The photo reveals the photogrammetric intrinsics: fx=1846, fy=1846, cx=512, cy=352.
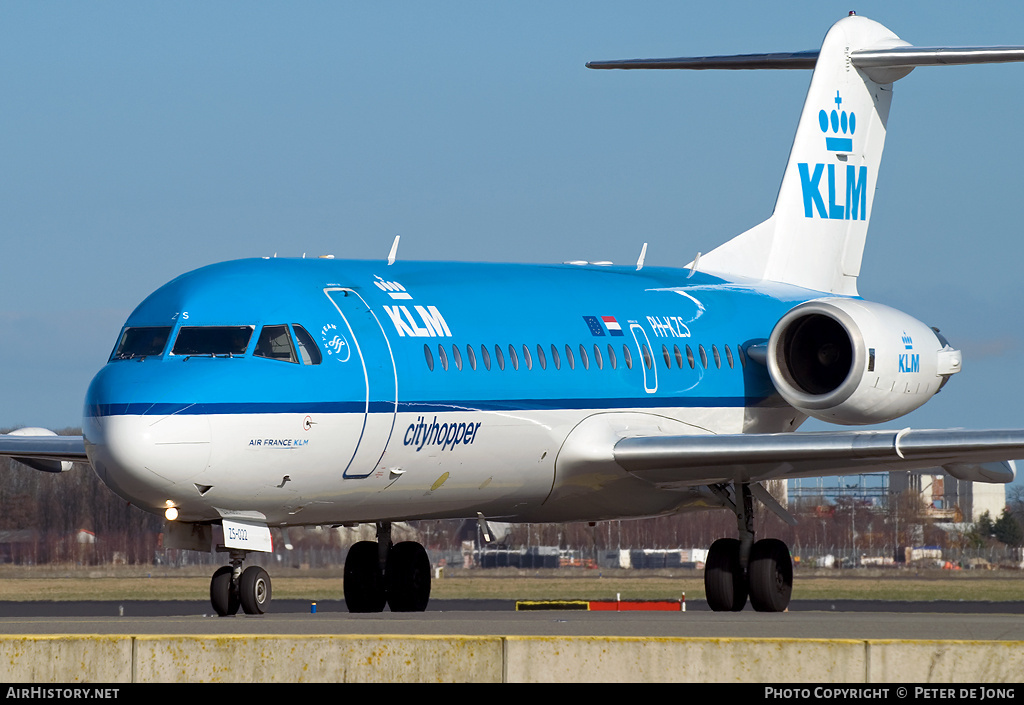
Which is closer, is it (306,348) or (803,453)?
(306,348)

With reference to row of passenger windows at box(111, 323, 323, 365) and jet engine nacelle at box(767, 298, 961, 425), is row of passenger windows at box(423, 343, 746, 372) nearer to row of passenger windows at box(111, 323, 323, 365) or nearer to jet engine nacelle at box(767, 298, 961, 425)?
jet engine nacelle at box(767, 298, 961, 425)

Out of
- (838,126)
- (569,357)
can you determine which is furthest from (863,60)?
(569,357)

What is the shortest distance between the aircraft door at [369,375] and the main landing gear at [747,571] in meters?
6.26

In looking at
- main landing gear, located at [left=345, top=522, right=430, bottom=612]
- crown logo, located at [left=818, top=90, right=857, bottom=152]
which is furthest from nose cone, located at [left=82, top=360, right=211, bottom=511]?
crown logo, located at [left=818, top=90, right=857, bottom=152]

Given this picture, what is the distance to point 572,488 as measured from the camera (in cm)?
2330

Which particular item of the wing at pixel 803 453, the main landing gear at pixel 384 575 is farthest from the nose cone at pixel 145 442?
the main landing gear at pixel 384 575

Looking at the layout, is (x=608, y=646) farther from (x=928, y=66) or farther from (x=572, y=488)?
(x=928, y=66)

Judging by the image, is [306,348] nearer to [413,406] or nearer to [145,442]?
[413,406]

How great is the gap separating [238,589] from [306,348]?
2.59m

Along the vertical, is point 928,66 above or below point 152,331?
above

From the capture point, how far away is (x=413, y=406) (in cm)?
2033

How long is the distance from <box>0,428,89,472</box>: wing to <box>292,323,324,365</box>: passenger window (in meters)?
5.68

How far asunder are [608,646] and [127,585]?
28.2 metres
